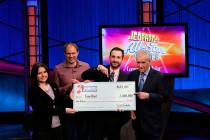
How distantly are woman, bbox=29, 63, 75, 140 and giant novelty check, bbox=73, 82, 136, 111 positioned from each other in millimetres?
217

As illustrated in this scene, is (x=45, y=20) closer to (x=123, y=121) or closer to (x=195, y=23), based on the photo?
(x=195, y=23)

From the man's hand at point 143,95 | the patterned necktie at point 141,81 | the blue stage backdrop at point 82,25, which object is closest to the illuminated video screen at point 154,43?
Result: the blue stage backdrop at point 82,25

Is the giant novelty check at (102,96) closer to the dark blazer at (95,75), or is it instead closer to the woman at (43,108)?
the dark blazer at (95,75)

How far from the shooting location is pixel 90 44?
6801 millimetres

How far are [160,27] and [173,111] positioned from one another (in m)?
1.59

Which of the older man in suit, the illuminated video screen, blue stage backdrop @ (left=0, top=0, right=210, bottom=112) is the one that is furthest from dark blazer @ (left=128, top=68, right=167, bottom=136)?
blue stage backdrop @ (left=0, top=0, right=210, bottom=112)

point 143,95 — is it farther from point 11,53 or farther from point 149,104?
point 11,53

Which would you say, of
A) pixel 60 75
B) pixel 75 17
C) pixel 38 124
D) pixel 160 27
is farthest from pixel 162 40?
pixel 38 124

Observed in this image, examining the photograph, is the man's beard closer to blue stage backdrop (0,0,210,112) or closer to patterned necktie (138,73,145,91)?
patterned necktie (138,73,145,91)

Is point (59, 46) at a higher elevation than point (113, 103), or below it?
higher

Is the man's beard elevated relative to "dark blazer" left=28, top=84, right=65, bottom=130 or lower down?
elevated

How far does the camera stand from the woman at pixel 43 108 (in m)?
3.51

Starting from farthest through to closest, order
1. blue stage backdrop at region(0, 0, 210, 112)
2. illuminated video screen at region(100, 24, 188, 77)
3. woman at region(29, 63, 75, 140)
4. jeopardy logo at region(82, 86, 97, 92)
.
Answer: blue stage backdrop at region(0, 0, 210, 112) < illuminated video screen at region(100, 24, 188, 77) < jeopardy logo at region(82, 86, 97, 92) < woman at region(29, 63, 75, 140)

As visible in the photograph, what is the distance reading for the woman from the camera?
351 cm
